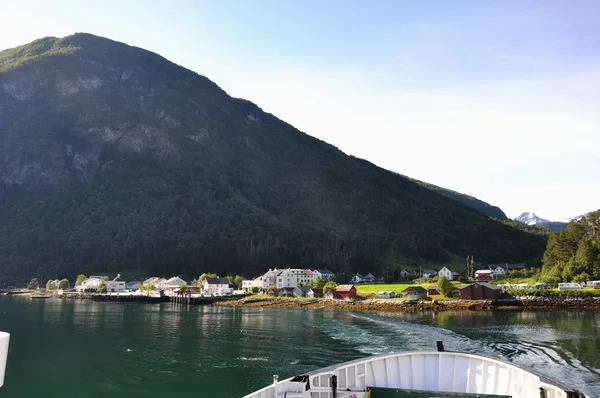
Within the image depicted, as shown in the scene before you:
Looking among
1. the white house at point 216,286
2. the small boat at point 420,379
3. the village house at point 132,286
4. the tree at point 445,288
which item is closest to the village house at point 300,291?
the white house at point 216,286

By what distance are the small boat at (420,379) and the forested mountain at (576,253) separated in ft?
342

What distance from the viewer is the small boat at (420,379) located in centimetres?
1930

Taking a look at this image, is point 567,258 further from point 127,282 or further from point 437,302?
point 127,282

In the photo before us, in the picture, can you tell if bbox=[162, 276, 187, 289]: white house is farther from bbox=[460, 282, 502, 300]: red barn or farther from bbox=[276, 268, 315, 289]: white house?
bbox=[460, 282, 502, 300]: red barn

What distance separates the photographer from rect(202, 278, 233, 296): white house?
160 metres

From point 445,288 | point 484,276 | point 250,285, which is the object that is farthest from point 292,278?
point 484,276

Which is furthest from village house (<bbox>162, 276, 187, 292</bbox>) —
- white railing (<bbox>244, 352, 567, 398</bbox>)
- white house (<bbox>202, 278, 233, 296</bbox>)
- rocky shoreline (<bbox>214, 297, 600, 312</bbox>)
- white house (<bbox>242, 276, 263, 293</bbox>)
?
white railing (<bbox>244, 352, 567, 398</bbox>)

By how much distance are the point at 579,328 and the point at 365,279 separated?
5321 inches

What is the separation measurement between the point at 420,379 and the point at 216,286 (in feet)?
477

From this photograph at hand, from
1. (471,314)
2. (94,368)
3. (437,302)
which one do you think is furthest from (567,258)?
(94,368)

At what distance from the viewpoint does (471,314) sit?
86.1m

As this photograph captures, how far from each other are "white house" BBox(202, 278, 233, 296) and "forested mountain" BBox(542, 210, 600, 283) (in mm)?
100654

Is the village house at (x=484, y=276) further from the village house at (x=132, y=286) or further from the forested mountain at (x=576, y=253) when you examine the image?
the village house at (x=132, y=286)

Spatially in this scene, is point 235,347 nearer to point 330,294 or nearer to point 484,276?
point 330,294
